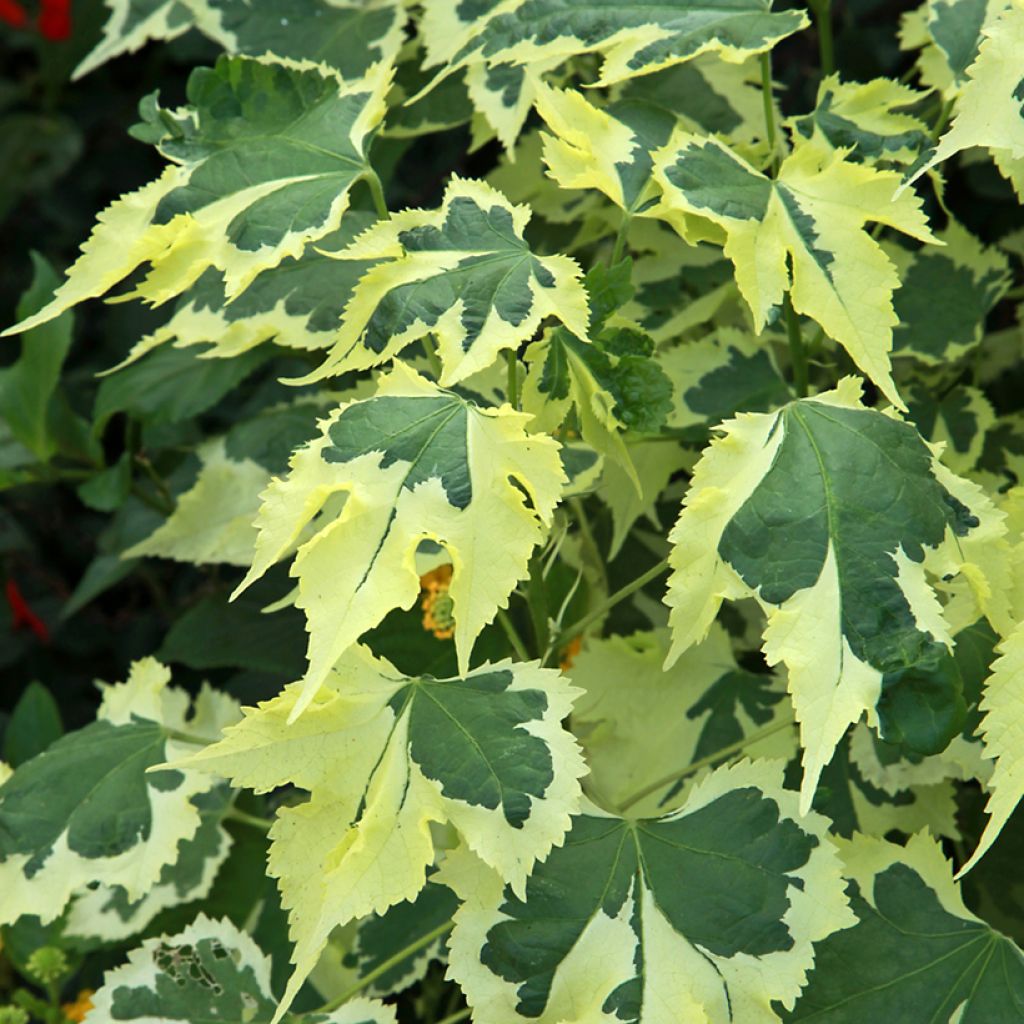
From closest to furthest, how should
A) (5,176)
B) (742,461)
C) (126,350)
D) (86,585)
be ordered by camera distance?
1. (742,461)
2. (86,585)
3. (126,350)
4. (5,176)

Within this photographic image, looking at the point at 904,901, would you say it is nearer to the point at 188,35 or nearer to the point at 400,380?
the point at 400,380

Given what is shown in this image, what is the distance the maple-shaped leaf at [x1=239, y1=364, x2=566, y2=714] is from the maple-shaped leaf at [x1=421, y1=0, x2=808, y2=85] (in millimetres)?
307

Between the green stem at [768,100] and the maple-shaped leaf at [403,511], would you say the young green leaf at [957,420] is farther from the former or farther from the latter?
the maple-shaped leaf at [403,511]

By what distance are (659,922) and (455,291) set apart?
1.32 feet

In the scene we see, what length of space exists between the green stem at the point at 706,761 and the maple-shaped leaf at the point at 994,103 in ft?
1.33

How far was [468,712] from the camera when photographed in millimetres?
787

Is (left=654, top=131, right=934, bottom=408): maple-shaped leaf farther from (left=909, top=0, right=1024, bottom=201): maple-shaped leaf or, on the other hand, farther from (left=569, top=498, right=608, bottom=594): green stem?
(left=569, top=498, right=608, bottom=594): green stem

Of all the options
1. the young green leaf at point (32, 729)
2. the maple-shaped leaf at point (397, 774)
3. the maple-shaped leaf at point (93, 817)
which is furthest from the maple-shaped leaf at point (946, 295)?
the young green leaf at point (32, 729)

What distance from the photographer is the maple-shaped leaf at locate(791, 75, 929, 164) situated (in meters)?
0.95

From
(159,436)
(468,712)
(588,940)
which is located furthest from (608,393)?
(159,436)

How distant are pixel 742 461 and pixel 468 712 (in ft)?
0.72

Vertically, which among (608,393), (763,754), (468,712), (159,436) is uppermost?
(608,393)

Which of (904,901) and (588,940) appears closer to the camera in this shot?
(588,940)

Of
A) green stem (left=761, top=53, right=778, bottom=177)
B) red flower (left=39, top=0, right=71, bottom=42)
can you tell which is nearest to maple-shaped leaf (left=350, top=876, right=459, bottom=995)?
green stem (left=761, top=53, right=778, bottom=177)
